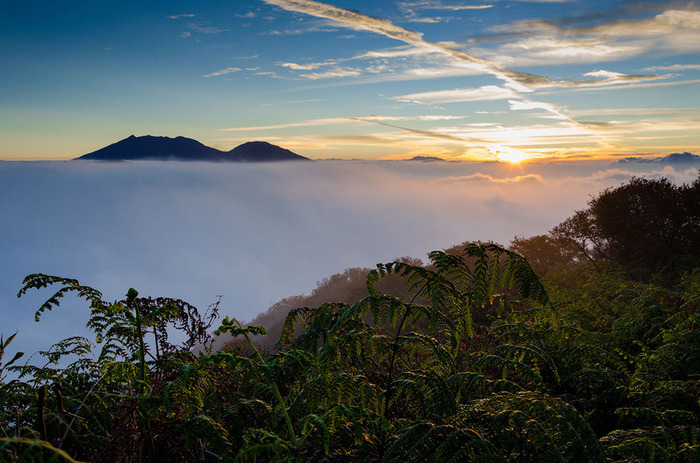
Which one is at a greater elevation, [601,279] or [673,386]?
[673,386]

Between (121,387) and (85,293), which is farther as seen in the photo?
(121,387)

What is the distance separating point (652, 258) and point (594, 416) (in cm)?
→ 2284

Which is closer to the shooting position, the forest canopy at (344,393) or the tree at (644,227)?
the forest canopy at (344,393)

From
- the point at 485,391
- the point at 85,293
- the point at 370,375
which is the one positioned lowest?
the point at 485,391

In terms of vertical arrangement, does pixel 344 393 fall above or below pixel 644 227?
above

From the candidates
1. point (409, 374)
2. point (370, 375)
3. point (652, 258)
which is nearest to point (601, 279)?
point (652, 258)

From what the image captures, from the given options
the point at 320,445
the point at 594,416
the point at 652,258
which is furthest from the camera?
the point at 652,258

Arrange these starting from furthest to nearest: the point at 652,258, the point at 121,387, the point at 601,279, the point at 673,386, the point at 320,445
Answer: the point at 652,258 → the point at 601,279 → the point at 673,386 → the point at 121,387 → the point at 320,445

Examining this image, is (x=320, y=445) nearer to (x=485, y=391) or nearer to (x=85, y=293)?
(x=85, y=293)

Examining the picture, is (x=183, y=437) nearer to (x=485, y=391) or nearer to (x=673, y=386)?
(x=485, y=391)

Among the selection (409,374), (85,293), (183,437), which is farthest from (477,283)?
(85,293)

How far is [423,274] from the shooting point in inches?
108

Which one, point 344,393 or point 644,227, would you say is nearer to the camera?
point 344,393

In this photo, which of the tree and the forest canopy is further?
the tree
